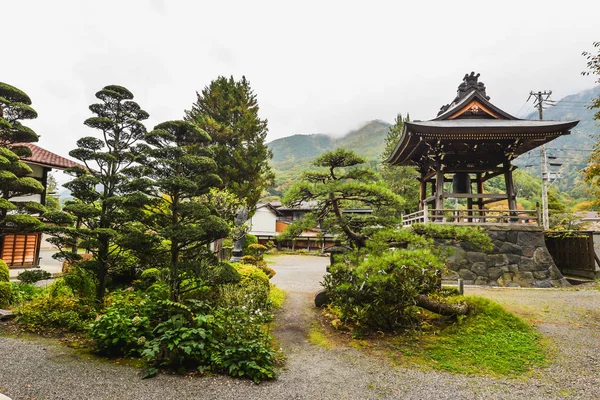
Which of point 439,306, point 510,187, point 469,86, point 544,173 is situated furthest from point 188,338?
point 544,173

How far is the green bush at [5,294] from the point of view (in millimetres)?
6754

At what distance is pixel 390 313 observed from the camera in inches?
239

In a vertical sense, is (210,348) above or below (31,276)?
below

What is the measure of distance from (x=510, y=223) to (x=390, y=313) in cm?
881

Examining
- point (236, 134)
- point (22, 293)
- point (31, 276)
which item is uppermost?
point (236, 134)

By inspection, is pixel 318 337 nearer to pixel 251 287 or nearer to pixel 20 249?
pixel 251 287

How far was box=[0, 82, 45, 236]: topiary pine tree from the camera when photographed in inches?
270

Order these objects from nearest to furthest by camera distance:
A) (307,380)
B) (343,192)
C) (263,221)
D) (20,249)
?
(307,380)
(343,192)
(20,249)
(263,221)

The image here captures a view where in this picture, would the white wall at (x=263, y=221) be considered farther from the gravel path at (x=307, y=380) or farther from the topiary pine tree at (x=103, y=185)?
the gravel path at (x=307, y=380)

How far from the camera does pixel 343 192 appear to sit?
7242 mm

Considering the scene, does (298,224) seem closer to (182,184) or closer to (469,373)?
(182,184)

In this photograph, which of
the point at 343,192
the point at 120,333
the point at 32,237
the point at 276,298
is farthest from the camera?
the point at 32,237

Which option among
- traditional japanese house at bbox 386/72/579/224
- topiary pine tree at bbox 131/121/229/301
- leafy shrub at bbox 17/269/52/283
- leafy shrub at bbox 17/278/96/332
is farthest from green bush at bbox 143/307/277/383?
traditional japanese house at bbox 386/72/579/224

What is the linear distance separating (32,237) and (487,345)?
18625mm
